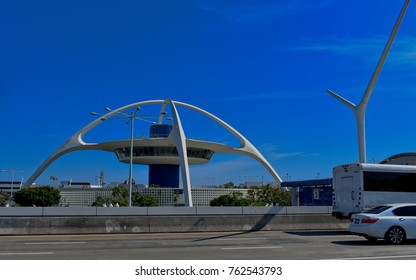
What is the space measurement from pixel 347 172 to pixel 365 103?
58.4 ft

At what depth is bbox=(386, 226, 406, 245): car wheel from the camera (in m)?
15.5

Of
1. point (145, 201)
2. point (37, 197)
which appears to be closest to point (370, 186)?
point (145, 201)

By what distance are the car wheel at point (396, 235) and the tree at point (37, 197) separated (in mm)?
62802

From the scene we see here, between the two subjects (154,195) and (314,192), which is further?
(154,195)

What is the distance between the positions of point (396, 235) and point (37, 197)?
64491mm

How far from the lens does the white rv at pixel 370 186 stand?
1995 centimetres

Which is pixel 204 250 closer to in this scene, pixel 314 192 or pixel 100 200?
pixel 314 192

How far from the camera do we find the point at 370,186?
65.8ft

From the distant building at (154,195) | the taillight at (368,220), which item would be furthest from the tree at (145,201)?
the taillight at (368,220)

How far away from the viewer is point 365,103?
36.8 metres

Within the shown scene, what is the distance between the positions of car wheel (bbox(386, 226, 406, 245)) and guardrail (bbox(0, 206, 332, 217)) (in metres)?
8.33

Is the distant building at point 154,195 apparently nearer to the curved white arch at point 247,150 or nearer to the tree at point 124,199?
the tree at point 124,199
